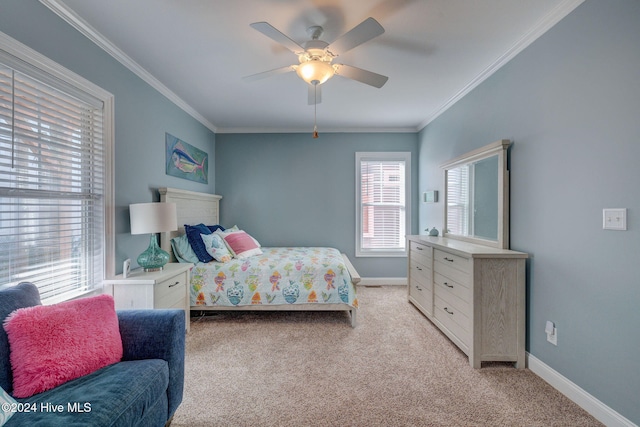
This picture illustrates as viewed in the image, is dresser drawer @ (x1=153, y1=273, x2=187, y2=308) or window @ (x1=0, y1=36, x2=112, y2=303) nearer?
window @ (x1=0, y1=36, x2=112, y2=303)

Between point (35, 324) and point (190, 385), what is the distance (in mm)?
1122

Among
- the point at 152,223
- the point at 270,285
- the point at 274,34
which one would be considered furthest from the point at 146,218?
the point at 274,34

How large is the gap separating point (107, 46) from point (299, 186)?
294cm

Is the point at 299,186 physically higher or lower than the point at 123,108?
lower

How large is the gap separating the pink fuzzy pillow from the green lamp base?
1.01m

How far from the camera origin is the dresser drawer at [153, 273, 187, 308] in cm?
234

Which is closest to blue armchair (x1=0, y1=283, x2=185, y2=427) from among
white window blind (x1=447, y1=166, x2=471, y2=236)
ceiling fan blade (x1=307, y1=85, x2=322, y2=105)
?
ceiling fan blade (x1=307, y1=85, x2=322, y2=105)

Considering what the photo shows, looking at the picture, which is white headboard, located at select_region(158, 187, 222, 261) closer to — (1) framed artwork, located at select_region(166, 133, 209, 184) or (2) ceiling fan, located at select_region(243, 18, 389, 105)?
(1) framed artwork, located at select_region(166, 133, 209, 184)

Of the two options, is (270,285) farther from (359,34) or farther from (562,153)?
(562,153)

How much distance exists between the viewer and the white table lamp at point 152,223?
237 centimetres

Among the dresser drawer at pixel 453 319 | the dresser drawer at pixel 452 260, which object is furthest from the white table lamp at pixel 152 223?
the dresser drawer at pixel 453 319

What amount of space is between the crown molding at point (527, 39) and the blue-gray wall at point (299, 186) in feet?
5.64

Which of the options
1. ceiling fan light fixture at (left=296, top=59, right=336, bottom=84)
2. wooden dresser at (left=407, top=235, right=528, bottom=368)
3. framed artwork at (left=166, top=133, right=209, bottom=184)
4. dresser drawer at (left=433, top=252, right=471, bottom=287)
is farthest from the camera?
framed artwork at (left=166, top=133, right=209, bottom=184)

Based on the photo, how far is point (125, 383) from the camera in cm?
123
